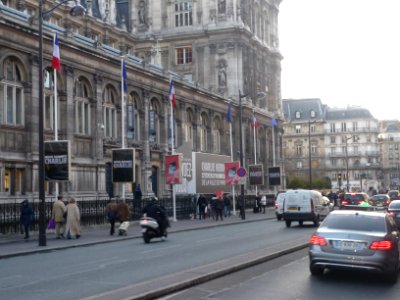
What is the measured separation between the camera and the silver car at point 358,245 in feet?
40.6

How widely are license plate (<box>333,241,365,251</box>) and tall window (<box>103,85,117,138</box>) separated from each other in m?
31.9

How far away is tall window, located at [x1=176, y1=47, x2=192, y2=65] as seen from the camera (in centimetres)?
6925

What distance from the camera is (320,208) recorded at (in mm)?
33812

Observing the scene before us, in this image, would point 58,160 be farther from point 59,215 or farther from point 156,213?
point 156,213

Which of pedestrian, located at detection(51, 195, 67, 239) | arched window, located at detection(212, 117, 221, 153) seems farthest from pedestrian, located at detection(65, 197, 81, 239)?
arched window, located at detection(212, 117, 221, 153)

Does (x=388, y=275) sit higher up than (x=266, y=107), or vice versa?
(x=266, y=107)

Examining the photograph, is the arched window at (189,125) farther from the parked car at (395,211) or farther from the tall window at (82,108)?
the parked car at (395,211)

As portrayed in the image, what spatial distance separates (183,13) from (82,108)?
32.2m

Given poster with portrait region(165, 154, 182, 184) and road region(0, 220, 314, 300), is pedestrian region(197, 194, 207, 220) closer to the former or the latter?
poster with portrait region(165, 154, 182, 184)

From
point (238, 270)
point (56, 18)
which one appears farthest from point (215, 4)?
point (238, 270)

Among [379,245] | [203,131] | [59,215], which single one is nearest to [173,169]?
[59,215]

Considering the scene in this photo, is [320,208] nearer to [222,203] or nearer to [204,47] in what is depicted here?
[222,203]

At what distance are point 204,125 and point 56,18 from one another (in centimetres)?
1634

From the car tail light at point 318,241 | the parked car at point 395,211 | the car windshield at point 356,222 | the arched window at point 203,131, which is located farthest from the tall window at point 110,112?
the car tail light at point 318,241
